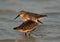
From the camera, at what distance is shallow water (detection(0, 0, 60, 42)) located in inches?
365

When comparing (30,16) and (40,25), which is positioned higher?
(30,16)

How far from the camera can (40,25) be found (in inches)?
417

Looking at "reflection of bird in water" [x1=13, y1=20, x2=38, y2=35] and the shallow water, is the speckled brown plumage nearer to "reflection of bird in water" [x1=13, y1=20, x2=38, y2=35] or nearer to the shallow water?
"reflection of bird in water" [x1=13, y1=20, x2=38, y2=35]

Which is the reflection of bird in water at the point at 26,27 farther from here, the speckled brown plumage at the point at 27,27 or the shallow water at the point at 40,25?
the shallow water at the point at 40,25

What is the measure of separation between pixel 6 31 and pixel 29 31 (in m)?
0.68

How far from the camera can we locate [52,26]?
10.2 meters

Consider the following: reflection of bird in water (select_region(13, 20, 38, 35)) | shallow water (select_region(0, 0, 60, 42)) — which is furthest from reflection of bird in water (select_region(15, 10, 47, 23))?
reflection of bird in water (select_region(13, 20, 38, 35))

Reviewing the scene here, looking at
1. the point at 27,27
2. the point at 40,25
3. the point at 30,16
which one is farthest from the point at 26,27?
the point at 30,16

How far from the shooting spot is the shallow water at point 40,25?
928 centimetres

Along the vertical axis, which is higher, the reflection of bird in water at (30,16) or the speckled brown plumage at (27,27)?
the reflection of bird in water at (30,16)

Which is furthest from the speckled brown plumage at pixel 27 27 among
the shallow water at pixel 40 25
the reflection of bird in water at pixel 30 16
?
the reflection of bird in water at pixel 30 16

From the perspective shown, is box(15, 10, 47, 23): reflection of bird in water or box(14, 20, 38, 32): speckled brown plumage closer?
box(14, 20, 38, 32): speckled brown plumage

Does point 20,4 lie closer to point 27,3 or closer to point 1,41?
point 27,3

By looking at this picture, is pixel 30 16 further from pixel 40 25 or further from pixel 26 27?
pixel 26 27
